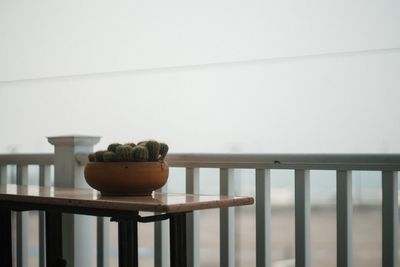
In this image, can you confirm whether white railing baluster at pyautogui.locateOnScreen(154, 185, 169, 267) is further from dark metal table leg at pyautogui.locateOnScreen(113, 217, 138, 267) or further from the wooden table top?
dark metal table leg at pyautogui.locateOnScreen(113, 217, 138, 267)

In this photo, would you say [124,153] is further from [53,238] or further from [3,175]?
[3,175]

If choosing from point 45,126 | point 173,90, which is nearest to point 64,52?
point 45,126

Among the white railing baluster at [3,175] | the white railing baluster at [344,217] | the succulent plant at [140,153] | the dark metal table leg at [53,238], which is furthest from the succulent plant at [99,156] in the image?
the white railing baluster at [3,175]

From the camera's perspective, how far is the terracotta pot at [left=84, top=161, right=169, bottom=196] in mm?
1813

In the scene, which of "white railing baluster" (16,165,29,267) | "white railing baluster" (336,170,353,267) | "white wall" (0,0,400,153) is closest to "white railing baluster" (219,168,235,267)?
"white wall" (0,0,400,153)

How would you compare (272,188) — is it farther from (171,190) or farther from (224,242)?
(171,190)

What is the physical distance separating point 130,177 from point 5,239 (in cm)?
78

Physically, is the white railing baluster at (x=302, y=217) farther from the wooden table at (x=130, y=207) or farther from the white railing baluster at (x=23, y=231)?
the white railing baluster at (x=23, y=231)

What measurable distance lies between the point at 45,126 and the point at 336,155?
5.36 feet

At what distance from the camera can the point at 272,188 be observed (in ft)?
7.24

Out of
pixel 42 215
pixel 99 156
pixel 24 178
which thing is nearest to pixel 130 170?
pixel 99 156

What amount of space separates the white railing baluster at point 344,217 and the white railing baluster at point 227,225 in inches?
16.8

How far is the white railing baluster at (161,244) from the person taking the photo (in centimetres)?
237

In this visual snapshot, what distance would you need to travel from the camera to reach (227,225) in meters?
2.24
